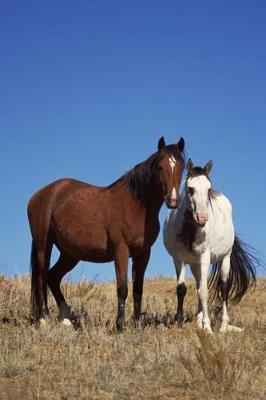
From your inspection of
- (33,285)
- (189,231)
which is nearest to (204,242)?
(189,231)

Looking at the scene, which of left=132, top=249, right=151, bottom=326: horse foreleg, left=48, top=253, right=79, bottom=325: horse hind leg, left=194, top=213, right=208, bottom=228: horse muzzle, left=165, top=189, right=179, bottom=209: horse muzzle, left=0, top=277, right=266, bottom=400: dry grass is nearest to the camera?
left=0, top=277, right=266, bottom=400: dry grass

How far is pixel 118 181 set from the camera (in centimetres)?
958

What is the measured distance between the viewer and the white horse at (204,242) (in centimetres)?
895

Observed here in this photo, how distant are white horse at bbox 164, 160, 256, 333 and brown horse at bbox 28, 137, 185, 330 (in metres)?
0.49

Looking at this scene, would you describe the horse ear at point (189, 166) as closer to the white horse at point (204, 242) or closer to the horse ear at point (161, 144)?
the white horse at point (204, 242)

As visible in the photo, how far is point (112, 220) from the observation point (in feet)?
29.6

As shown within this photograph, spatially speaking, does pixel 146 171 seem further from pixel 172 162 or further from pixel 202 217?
pixel 202 217

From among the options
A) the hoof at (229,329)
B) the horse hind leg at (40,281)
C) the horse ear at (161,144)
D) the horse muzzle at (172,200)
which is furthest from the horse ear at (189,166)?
the horse hind leg at (40,281)

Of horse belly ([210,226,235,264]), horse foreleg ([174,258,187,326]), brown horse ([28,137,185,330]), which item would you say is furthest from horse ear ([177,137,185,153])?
horse foreleg ([174,258,187,326])

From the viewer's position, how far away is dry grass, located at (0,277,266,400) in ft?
17.5

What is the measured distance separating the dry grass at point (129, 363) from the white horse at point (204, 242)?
2.33 feet

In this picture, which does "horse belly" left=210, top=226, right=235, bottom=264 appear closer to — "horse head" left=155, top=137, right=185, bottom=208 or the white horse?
the white horse

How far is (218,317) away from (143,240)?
279 centimetres

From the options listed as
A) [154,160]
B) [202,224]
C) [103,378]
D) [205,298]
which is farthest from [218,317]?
[103,378]
